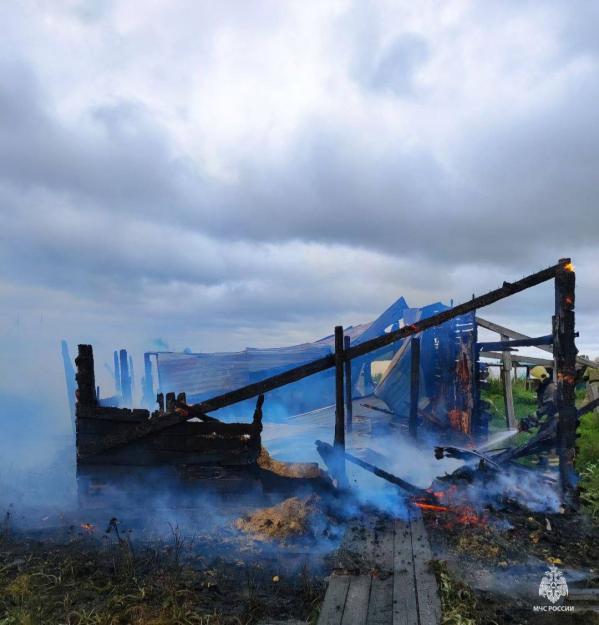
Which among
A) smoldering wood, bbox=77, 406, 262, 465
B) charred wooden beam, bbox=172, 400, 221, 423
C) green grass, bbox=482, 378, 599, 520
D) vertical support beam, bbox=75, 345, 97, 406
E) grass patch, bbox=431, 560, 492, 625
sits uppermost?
vertical support beam, bbox=75, 345, 97, 406

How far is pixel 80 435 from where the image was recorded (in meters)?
9.37

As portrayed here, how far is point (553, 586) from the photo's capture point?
6.32 meters

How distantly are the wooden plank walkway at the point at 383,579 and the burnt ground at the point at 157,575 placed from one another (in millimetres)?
271

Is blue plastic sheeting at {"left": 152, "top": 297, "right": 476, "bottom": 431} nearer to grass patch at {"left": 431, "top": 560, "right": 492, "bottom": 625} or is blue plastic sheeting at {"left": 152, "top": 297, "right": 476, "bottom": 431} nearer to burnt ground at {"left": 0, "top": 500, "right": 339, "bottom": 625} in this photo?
burnt ground at {"left": 0, "top": 500, "right": 339, "bottom": 625}

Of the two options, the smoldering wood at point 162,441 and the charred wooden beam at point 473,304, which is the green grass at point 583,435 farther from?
the smoldering wood at point 162,441

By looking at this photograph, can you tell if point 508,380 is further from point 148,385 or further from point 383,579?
point 148,385

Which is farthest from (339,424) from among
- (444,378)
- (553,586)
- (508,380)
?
(508,380)

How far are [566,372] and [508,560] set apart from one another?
147 inches

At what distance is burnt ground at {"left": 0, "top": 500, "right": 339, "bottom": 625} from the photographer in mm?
5695

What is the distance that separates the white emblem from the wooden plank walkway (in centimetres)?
136

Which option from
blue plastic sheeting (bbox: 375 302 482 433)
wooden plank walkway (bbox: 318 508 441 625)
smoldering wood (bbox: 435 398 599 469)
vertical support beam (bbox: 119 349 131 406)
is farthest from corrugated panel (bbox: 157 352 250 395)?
wooden plank walkway (bbox: 318 508 441 625)

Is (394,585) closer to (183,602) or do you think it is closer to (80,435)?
(183,602)

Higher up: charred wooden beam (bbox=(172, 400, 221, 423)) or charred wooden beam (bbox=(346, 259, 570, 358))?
charred wooden beam (bbox=(346, 259, 570, 358))

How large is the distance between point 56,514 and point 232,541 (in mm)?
3786
